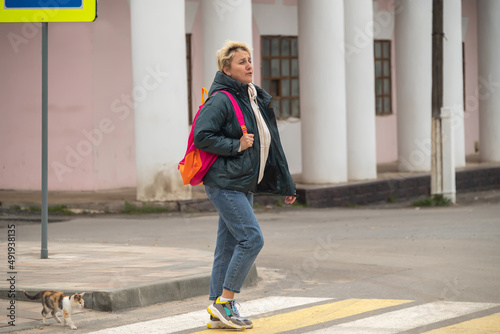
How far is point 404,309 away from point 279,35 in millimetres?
16170

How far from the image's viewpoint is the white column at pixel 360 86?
1933 centimetres

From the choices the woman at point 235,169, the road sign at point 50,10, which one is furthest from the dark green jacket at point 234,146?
the road sign at point 50,10

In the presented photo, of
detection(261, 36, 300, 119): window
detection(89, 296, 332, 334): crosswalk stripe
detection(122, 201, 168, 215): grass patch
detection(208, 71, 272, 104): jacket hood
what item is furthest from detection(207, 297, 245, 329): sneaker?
detection(261, 36, 300, 119): window

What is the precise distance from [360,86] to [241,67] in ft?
43.7

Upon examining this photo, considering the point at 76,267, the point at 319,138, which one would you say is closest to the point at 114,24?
the point at 319,138

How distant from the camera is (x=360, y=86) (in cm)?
1939

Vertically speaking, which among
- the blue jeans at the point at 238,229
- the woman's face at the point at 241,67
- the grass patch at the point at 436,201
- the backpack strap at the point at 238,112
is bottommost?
the grass patch at the point at 436,201

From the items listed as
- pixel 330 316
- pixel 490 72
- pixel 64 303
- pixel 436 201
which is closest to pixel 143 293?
pixel 64 303

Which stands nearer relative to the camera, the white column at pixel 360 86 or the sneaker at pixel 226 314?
the sneaker at pixel 226 314

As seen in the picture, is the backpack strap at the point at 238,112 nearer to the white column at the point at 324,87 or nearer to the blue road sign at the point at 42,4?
the blue road sign at the point at 42,4

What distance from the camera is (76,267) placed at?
28.6 feet

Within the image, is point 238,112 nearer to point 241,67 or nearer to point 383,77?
point 241,67

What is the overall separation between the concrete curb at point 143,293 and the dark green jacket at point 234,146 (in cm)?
141

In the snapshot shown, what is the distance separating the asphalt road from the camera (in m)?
7.77
